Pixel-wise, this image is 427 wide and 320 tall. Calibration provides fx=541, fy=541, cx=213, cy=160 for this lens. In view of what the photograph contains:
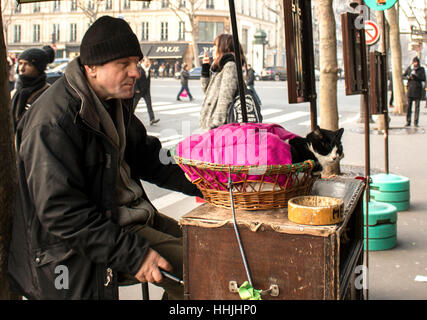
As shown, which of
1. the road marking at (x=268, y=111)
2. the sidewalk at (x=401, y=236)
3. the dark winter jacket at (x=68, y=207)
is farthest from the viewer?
the road marking at (x=268, y=111)

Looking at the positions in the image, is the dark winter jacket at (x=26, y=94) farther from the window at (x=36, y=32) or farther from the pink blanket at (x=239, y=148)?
the window at (x=36, y=32)

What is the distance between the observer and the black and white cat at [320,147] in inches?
85.7

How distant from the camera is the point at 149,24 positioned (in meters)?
57.0

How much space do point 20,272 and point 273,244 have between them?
3.73 feet

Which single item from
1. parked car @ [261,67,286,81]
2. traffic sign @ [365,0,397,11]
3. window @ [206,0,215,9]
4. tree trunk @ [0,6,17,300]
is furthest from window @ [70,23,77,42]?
tree trunk @ [0,6,17,300]

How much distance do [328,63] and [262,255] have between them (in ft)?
20.3

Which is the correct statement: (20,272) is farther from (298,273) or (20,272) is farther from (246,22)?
(246,22)

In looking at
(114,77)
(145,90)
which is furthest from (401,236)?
(145,90)

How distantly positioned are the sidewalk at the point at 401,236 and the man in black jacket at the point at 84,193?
158cm

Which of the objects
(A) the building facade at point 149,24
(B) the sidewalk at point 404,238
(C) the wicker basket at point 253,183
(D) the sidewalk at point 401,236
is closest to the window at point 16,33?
(A) the building facade at point 149,24

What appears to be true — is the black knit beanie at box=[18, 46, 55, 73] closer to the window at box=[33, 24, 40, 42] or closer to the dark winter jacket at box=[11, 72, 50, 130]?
the dark winter jacket at box=[11, 72, 50, 130]

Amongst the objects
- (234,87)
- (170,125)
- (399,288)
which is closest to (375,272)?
(399,288)

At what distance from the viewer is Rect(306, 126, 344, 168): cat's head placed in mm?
2266

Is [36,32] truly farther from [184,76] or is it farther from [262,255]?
[262,255]
